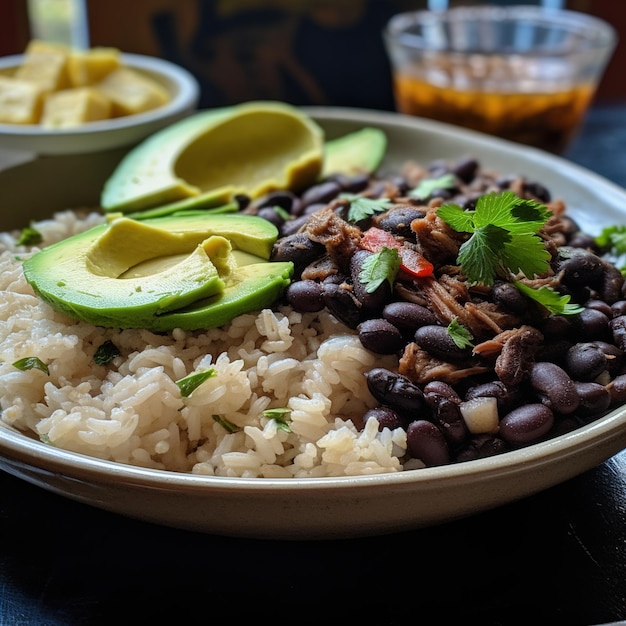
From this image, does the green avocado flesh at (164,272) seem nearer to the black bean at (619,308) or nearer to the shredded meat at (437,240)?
the shredded meat at (437,240)

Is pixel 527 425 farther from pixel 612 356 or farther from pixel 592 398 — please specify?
pixel 612 356

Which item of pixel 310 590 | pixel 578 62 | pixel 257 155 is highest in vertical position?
pixel 578 62

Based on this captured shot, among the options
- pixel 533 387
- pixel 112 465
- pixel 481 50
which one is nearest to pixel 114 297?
pixel 112 465

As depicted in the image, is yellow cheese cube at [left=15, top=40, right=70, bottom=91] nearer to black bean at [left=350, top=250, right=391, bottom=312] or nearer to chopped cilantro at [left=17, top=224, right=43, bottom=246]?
chopped cilantro at [left=17, top=224, right=43, bottom=246]

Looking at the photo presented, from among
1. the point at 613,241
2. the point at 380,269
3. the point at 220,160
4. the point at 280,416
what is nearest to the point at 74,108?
the point at 220,160

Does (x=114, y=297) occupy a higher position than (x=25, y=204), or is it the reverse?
(x=114, y=297)

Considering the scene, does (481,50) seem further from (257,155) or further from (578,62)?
(257,155)

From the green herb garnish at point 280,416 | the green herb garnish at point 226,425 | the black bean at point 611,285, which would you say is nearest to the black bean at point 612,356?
the black bean at point 611,285
